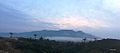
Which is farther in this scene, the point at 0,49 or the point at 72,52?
the point at 72,52

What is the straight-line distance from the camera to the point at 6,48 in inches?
3622

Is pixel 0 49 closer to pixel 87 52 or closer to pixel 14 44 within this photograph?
pixel 14 44

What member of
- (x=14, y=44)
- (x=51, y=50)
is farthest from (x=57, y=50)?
(x=14, y=44)

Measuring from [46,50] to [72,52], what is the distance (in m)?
9.83

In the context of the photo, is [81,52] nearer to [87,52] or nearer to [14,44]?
[87,52]

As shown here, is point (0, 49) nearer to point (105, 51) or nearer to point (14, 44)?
point (14, 44)

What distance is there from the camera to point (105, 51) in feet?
314

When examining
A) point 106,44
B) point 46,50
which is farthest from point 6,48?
point 106,44

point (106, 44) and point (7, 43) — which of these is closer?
A: point (7, 43)

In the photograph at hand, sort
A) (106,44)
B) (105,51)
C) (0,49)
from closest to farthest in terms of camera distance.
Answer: (0,49)
(105,51)
(106,44)

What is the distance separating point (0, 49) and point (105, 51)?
1376 inches

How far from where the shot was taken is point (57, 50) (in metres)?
98.3

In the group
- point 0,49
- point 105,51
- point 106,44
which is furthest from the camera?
point 106,44

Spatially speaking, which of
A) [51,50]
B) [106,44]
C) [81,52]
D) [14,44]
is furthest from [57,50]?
[106,44]
